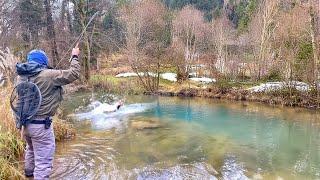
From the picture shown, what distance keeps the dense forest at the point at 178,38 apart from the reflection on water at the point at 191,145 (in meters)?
4.69

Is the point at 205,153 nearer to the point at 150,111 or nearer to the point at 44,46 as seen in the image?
the point at 150,111

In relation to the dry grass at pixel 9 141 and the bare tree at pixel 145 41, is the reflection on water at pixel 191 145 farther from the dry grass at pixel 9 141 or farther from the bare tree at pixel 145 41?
the bare tree at pixel 145 41

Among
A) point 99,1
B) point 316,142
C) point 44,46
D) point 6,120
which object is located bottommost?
point 316,142

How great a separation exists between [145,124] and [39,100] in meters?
7.08

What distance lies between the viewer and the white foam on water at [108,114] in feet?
38.3

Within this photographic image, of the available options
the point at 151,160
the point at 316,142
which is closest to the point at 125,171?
the point at 151,160

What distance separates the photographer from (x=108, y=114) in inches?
545

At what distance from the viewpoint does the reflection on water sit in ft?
22.5

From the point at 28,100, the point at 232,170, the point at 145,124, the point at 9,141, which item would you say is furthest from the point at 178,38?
the point at 28,100

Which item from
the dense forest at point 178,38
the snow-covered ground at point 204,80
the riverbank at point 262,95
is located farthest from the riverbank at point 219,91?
the dense forest at point 178,38

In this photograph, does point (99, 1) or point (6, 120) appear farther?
point (99, 1)

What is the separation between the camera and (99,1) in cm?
2761

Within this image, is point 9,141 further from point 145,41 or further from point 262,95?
point 145,41

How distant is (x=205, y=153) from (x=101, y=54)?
815 inches
